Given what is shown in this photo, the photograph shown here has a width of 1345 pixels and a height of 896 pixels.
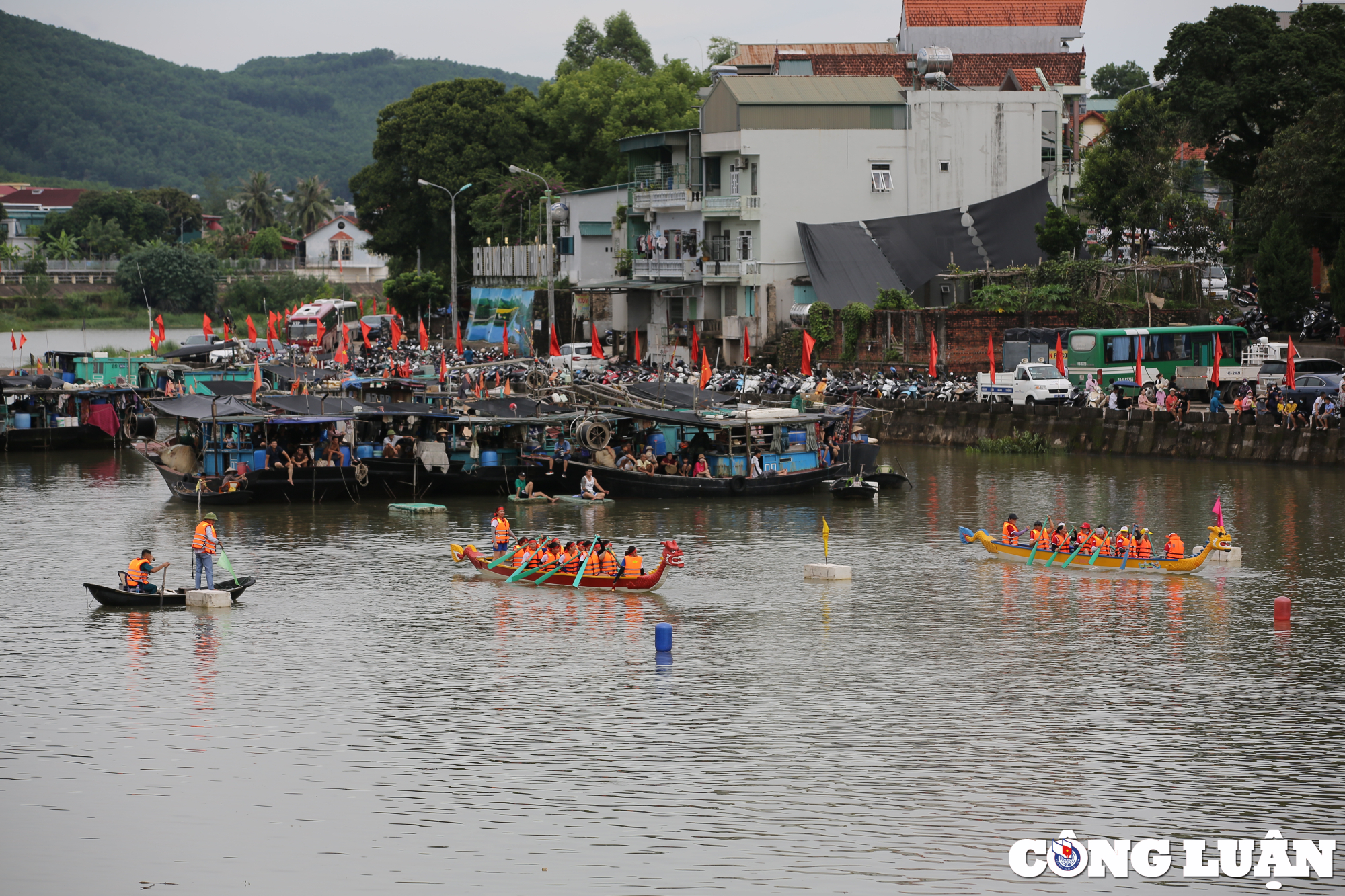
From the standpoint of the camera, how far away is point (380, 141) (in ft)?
350

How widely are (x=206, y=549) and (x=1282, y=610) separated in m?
22.1

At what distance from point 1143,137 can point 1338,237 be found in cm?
1160

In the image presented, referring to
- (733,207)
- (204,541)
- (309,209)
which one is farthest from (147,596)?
(309,209)

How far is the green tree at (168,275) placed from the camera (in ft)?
470

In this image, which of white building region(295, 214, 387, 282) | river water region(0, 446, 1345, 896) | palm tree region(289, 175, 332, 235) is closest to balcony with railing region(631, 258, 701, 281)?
river water region(0, 446, 1345, 896)

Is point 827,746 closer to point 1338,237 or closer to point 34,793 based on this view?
point 34,793

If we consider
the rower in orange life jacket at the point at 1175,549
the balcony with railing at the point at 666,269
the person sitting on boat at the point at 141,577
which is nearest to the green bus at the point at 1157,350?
the balcony with railing at the point at 666,269

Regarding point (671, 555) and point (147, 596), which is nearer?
point (147, 596)

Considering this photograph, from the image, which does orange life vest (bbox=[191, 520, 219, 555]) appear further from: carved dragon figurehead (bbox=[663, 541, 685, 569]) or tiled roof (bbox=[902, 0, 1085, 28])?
tiled roof (bbox=[902, 0, 1085, 28])

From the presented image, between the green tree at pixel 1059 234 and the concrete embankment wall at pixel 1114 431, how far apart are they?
15.7 meters

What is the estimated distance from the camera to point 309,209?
19238cm

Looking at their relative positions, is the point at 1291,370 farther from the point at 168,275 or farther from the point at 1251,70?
the point at 168,275

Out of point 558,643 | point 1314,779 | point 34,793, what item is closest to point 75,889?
point 34,793

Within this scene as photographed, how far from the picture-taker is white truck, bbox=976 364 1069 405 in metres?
60.6
